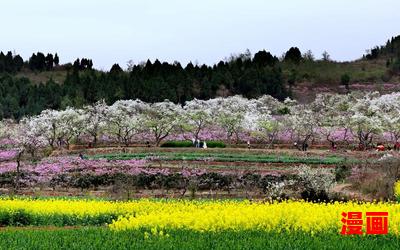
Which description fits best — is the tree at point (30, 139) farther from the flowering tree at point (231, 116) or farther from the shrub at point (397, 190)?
the shrub at point (397, 190)

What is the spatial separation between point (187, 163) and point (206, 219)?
98.8 feet

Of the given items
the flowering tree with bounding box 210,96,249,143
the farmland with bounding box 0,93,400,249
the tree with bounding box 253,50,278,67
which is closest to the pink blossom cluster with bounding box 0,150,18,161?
the farmland with bounding box 0,93,400,249

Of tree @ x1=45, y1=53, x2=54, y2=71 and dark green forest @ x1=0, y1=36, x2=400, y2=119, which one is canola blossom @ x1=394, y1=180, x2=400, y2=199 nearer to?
dark green forest @ x1=0, y1=36, x2=400, y2=119

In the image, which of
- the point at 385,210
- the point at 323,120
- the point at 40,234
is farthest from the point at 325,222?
the point at 323,120

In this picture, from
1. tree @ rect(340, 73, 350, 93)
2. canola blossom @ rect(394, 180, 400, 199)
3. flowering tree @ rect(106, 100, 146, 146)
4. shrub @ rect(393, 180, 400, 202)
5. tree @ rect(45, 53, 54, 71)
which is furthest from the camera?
tree @ rect(45, 53, 54, 71)

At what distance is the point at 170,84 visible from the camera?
93625 millimetres

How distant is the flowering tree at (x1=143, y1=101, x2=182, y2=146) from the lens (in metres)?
60.8

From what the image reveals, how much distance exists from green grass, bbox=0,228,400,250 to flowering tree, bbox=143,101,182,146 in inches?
1804

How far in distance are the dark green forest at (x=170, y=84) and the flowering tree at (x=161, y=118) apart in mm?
21855

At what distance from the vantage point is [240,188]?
34.3 metres

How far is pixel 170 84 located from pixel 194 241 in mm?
81931

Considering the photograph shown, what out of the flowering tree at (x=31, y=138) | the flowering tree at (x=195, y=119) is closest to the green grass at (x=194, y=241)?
the flowering tree at (x=31, y=138)

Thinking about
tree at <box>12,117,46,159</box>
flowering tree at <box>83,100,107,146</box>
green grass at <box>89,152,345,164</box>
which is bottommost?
green grass at <box>89,152,345,164</box>

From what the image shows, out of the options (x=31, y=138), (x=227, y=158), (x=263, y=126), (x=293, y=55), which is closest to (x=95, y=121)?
(x=31, y=138)
